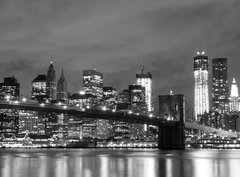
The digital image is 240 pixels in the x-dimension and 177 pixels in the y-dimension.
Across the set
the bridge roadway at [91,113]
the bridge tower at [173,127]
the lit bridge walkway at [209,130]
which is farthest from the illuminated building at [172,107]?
the lit bridge walkway at [209,130]

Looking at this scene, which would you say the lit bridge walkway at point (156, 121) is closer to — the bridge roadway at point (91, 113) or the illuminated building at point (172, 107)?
the bridge roadway at point (91, 113)

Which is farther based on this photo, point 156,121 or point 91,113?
point 156,121

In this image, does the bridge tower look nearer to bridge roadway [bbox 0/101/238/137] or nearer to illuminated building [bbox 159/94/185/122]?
illuminated building [bbox 159/94/185/122]

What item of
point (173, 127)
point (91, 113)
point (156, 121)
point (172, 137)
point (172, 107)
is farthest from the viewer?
point (172, 107)

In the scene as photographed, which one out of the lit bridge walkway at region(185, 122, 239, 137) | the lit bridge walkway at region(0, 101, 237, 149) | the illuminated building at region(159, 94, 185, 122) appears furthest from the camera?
the lit bridge walkway at region(185, 122, 239, 137)

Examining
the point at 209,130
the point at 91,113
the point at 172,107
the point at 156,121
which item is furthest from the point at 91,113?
the point at 209,130

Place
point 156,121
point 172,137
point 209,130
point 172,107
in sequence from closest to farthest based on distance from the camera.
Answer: point 156,121
point 172,137
point 172,107
point 209,130

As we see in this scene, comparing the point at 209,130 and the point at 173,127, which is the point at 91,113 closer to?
the point at 173,127

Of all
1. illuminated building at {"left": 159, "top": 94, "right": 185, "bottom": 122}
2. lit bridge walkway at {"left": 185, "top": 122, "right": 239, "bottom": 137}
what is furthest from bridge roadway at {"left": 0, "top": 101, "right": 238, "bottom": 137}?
lit bridge walkway at {"left": 185, "top": 122, "right": 239, "bottom": 137}

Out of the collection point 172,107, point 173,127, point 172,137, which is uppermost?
point 172,107

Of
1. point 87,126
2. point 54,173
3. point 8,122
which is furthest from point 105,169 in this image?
point 8,122
